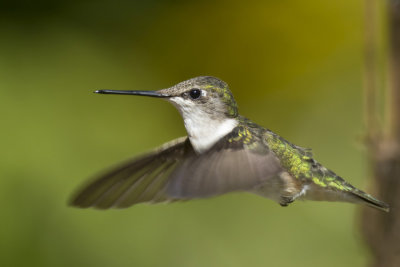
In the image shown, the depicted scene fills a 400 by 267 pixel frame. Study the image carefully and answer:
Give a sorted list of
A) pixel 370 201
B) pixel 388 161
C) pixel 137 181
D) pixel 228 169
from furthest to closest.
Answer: pixel 388 161, pixel 137 181, pixel 370 201, pixel 228 169

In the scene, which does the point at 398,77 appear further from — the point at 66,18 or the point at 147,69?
the point at 66,18

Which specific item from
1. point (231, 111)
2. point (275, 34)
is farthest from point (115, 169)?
point (275, 34)

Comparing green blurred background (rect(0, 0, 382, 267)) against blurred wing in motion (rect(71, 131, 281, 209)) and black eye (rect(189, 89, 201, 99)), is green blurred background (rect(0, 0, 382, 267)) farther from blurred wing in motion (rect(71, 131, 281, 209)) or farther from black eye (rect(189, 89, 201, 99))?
black eye (rect(189, 89, 201, 99))

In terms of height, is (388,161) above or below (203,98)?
below

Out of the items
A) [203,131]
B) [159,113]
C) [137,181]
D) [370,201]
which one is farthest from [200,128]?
[159,113]

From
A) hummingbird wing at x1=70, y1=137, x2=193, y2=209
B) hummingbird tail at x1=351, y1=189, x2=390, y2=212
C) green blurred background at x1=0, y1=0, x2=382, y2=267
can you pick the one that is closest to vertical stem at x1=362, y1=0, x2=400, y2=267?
hummingbird tail at x1=351, y1=189, x2=390, y2=212

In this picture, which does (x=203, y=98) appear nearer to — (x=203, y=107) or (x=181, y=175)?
(x=203, y=107)

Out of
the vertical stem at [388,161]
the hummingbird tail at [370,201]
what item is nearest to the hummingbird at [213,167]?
the hummingbird tail at [370,201]
